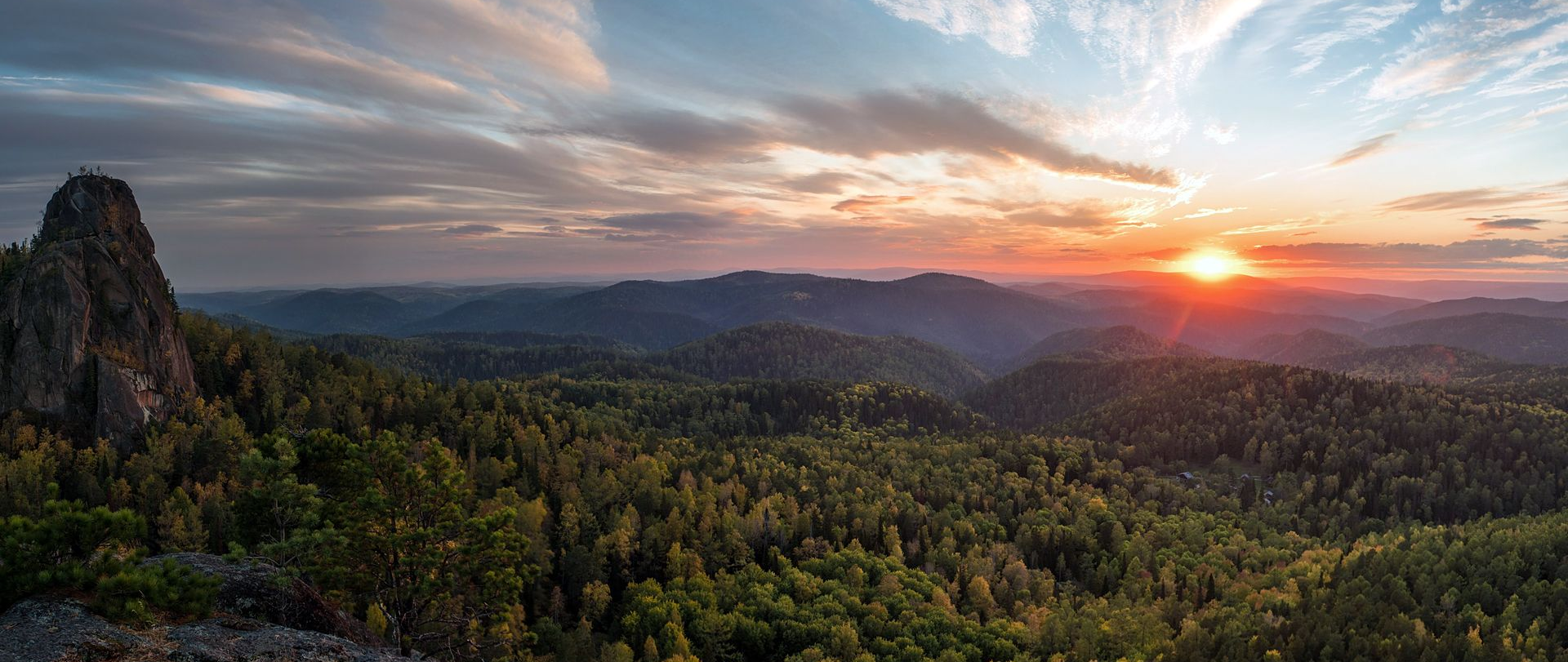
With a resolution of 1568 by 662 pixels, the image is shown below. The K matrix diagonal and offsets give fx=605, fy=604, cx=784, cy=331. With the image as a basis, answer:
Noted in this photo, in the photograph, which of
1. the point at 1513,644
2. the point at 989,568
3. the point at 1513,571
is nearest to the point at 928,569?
the point at 989,568

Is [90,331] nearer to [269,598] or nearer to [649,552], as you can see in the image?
[649,552]

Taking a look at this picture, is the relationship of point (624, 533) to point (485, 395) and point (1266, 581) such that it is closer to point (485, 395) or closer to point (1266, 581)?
point (485, 395)

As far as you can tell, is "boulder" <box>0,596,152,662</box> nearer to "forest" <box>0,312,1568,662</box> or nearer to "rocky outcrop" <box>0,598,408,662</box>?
"rocky outcrop" <box>0,598,408,662</box>

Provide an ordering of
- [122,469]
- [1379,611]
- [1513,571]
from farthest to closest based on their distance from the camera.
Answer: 1. [1513,571]
2. [1379,611]
3. [122,469]

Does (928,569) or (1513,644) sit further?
(928,569)

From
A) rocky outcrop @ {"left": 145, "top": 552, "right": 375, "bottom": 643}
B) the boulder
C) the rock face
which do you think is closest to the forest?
the boulder

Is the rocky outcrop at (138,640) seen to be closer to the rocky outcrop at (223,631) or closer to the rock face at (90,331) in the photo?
the rocky outcrop at (223,631)

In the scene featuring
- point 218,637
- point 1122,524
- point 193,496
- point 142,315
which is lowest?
point 1122,524

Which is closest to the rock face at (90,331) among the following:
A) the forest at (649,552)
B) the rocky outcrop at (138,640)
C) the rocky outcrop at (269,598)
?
the forest at (649,552)
